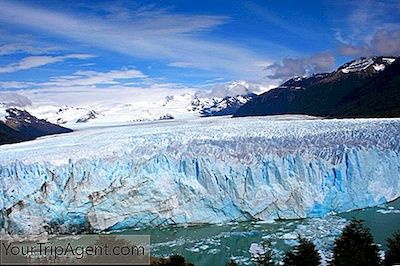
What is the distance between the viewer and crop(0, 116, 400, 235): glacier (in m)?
15.3

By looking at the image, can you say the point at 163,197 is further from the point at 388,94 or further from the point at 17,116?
the point at 17,116

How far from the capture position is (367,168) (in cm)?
1627

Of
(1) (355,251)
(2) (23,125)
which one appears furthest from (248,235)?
(2) (23,125)

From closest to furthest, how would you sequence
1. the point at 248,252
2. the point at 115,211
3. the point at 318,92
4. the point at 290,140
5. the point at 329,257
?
the point at 329,257 < the point at 248,252 < the point at 115,211 < the point at 290,140 < the point at 318,92

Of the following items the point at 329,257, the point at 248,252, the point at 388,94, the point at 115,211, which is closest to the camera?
the point at 329,257

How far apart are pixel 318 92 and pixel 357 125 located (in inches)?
1928

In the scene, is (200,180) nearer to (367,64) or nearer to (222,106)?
(367,64)

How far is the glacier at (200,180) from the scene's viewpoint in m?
15.3

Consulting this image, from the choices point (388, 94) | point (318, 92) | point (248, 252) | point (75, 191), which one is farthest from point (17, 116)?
point (248, 252)

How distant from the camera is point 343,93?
62.3m

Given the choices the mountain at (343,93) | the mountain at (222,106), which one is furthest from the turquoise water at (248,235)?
the mountain at (222,106)

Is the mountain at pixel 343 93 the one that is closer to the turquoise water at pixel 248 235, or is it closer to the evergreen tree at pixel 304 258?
the turquoise water at pixel 248 235

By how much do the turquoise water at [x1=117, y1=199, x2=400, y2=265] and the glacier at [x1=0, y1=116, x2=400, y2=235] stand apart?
523 mm

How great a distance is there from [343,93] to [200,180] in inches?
1983
